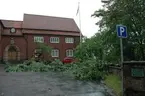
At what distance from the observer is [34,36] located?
4997 centimetres

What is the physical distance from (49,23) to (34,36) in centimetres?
620

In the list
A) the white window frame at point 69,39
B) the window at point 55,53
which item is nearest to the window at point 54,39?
the window at point 55,53

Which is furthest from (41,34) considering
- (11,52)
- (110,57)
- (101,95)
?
(101,95)

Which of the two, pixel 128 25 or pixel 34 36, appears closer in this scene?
pixel 128 25

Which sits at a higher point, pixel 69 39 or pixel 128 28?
pixel 69 39

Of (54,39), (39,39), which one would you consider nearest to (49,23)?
(54,39)

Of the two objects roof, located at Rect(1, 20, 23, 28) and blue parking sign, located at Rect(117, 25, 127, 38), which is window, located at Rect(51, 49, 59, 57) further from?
blue parking sign, located at Rect(117, 25, 127, 38)

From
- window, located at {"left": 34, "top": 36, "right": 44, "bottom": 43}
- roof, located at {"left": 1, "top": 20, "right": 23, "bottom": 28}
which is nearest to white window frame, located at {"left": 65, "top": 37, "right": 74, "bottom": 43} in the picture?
window, located at {"left": 34, "top": 36, "right": 44, "bottom": 43}

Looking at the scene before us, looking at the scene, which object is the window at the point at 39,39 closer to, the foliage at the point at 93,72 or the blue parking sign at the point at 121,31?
the foliage at the point at 93,72

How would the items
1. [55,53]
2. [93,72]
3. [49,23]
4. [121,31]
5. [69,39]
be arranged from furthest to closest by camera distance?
[49,23] < [69,39] < [55,53] < [93,72] < [121,31]

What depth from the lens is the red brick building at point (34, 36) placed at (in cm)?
4806

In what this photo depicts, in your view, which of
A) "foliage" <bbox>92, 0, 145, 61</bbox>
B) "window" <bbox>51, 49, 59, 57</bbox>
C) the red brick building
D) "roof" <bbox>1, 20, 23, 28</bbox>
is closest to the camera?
"foliage" <bbox>92, 0, 145, 61</bbox>

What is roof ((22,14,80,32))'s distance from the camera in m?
51.7

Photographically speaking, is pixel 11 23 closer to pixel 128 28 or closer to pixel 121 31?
pixel 128 28
